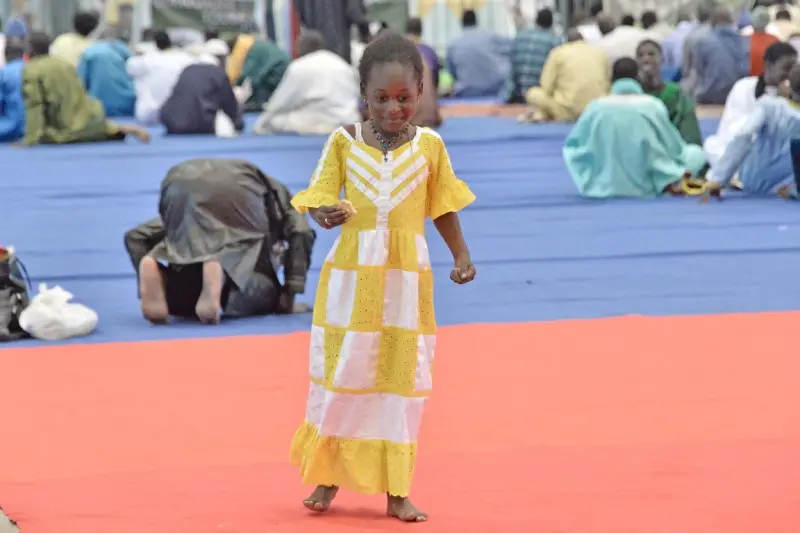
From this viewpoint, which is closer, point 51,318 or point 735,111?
point 51,318

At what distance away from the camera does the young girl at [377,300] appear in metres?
3.11

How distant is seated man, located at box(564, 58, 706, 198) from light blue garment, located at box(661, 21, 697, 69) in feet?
25.1

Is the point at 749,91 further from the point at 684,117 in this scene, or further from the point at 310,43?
the point at 310,43

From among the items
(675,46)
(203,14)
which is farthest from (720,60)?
(203,14)

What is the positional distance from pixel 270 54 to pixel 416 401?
13.7 metres

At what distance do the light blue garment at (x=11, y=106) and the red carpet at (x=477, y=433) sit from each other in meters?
8.57

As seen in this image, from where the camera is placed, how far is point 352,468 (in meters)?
3.14

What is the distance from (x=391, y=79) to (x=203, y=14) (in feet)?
64.3

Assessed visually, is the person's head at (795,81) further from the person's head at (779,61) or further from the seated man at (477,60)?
the seated man at (477,60)

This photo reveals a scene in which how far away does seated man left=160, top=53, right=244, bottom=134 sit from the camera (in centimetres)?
1365

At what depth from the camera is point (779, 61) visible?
8.67 meters

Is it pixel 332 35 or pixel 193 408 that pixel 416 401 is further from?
pixel 332 35

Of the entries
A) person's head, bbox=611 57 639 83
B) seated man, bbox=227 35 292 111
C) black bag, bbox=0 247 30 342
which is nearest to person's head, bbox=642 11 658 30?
seated man, bbox=227 35 292 111

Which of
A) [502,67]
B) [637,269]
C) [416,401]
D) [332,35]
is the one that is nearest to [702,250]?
[637,269]
